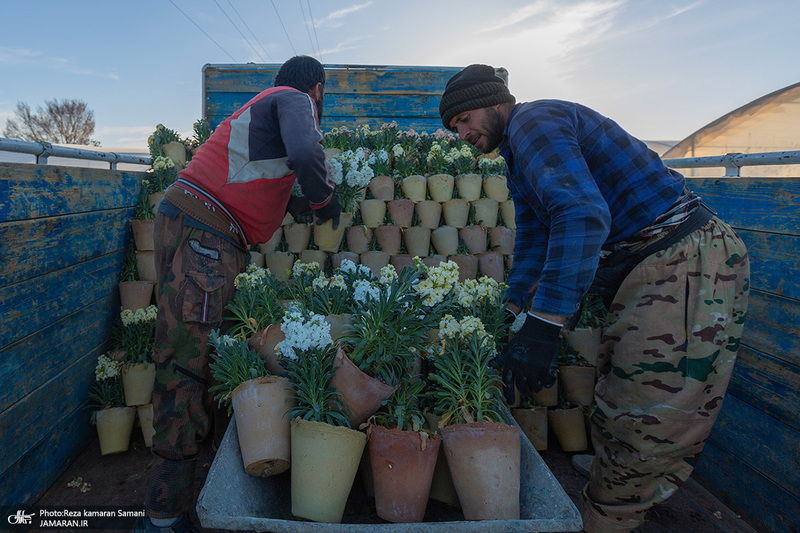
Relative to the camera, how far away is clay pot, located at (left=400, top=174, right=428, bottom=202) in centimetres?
322

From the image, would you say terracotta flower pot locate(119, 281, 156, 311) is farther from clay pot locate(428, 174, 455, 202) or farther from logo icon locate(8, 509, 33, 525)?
clay pot locate(428, 174, 455, 202)

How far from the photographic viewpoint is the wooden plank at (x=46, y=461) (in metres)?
1.92

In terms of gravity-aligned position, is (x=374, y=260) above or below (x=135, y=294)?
above

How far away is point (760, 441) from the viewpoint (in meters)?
2.00

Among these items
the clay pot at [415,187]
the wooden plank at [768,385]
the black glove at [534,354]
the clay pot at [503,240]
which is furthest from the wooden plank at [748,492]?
the clay pot at [415,187]

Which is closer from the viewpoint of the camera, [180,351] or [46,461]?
[180,351]

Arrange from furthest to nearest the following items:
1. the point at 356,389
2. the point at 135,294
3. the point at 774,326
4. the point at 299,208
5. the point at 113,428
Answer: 1. the point at 135,294
2. the point at 299,208
3. the point at 113,428
4. the point at 774,326
5. the point at 356,389

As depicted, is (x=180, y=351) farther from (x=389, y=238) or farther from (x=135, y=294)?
(x=389, y=238)

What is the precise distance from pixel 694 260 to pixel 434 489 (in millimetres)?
1300

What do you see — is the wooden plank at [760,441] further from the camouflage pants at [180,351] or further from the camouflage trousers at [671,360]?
the camouflage pants at [180,351]

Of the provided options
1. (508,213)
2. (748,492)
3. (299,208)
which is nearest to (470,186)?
(508,213)

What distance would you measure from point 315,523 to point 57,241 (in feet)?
6.69

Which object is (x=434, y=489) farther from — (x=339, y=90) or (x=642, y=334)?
(x=339, y=90)

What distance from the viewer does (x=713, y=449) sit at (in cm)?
225
